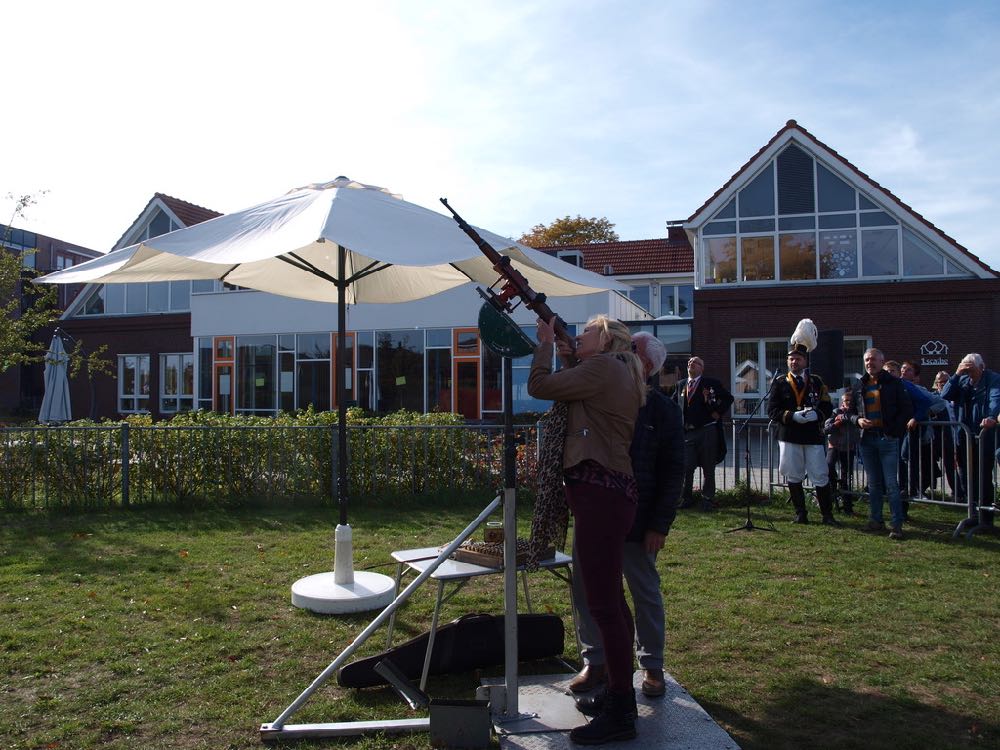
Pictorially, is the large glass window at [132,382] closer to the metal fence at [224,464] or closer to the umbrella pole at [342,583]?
the metal fence at [224,464]

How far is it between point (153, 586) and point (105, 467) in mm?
4783

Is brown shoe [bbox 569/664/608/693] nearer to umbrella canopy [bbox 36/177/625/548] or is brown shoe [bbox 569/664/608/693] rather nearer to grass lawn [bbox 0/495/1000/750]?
grass lawn [bbox 0/495/1000/750]

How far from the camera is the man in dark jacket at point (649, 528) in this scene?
12.6 ft

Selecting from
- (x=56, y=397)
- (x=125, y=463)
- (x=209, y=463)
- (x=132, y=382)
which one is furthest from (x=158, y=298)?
(x=209, y=463)

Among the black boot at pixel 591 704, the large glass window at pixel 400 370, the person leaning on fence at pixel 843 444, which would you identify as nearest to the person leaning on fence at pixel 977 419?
the person leaning on fence at pixel 843 444

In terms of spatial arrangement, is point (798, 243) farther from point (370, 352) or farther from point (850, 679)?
point (850, 679)

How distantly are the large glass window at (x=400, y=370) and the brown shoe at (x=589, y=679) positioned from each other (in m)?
21.5

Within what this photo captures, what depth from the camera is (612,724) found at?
3422mm

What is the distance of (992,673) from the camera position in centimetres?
426

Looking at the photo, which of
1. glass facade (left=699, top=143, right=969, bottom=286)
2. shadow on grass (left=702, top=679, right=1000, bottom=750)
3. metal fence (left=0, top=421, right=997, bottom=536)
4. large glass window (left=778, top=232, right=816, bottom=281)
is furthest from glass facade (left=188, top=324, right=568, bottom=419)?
shadow on grass (left=702, top=679, right=1000, bottom=750)

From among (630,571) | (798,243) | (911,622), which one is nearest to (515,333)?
(630,571)

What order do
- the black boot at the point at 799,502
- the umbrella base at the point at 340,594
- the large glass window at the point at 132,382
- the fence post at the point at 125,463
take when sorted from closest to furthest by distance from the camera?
1. the umbrella base at the point at 340,594
2. the black boot at the point at 799,502
3. the fence post at the point at 125,463
4. the large glass window at the point at 132,382

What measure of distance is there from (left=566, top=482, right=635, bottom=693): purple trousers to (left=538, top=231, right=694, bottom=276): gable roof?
26.8 m

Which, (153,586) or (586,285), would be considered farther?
(153,586)
